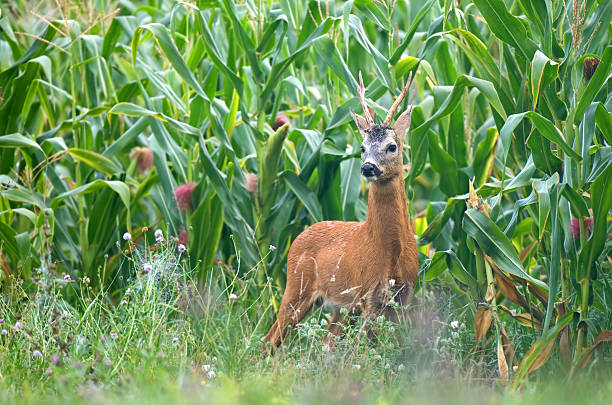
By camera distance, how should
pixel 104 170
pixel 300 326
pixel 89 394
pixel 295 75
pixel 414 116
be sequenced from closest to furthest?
pixel 89 394, pixel 300 326, pixel 414 116, pixel 104 170, pixel 295 75

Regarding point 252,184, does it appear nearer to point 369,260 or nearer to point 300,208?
point 300,208

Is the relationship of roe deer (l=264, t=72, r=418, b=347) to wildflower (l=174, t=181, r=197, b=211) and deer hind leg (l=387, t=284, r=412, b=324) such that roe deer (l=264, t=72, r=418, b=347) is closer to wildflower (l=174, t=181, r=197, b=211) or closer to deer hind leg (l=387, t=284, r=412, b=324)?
deer hind leg (l=387, t=284, r=412, b=324)

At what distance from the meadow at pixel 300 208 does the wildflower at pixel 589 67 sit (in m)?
0.01

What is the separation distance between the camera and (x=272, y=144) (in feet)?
17.1

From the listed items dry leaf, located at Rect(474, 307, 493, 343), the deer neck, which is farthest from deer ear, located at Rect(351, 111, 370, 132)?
dry leaf, located at Rect(474, 307, 493, 343)

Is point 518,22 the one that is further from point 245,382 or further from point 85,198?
point 85,198

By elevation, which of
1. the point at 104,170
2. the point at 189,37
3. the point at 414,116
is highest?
the point at 189,37

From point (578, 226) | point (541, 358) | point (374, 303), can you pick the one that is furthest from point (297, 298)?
point (578, 226)

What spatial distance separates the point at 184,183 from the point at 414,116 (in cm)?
188

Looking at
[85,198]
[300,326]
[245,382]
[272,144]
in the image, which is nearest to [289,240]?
[272,144]

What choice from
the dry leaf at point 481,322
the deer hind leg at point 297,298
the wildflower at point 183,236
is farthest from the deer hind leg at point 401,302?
the wildflower at point 183,236

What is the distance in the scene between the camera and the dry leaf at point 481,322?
456 centimetres

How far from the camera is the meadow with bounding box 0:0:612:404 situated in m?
3.85

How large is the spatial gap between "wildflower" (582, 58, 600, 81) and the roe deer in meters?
0.97
